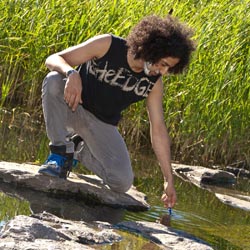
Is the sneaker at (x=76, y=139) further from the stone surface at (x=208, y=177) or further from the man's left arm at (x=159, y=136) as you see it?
the stone surface at (x=208, y=177)

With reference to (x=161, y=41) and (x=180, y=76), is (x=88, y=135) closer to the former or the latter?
(x=161, y=41)

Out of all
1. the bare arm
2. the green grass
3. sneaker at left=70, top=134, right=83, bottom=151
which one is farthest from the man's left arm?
the green grass

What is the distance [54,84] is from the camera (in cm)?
534

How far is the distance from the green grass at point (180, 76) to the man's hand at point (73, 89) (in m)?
2.53

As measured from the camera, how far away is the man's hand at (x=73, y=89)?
4.98 m

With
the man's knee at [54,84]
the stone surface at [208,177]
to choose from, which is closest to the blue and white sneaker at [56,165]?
the man's knee at [54,84]

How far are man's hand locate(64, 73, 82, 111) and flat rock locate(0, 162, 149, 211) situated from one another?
0.61 meters

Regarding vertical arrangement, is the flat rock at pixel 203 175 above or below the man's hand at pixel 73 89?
below

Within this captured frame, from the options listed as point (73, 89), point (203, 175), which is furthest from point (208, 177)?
point (73, 89)

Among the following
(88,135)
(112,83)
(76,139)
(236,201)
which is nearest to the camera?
(112,83)

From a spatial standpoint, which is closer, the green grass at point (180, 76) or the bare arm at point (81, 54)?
the bare arm at point (81, 54)

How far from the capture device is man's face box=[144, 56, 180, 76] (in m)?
4.98

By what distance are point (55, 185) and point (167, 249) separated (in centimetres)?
121

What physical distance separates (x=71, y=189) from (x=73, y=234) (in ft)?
3.77
